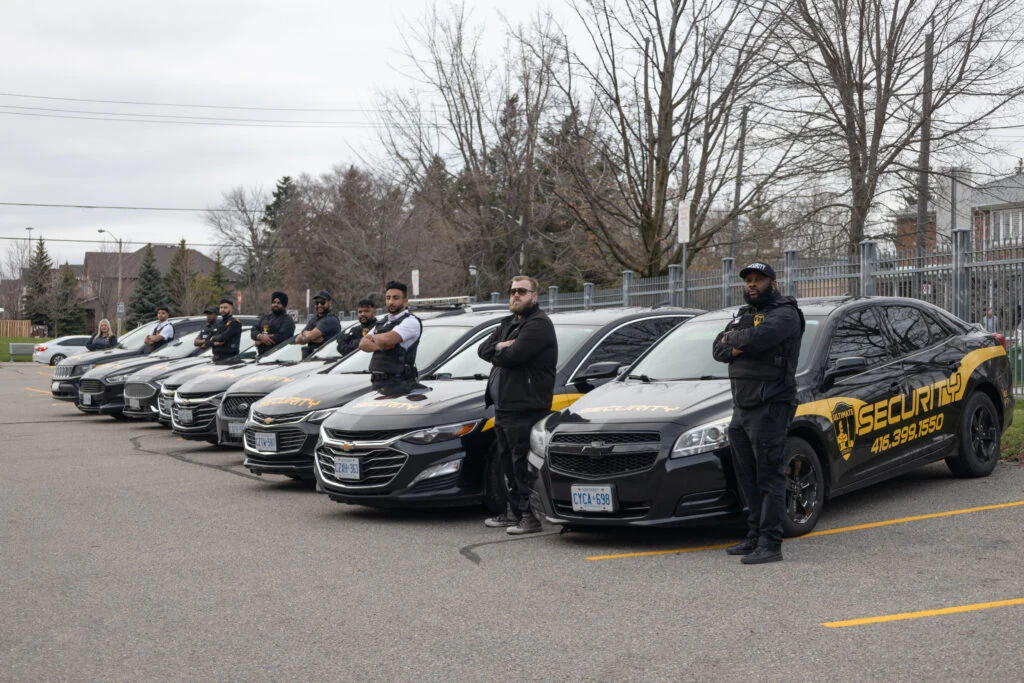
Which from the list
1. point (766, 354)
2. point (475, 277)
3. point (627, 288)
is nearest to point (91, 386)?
point (627, 288)

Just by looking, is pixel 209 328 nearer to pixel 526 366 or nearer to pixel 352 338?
pixel 352 338

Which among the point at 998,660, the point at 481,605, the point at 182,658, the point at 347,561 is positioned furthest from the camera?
the point at 347,561

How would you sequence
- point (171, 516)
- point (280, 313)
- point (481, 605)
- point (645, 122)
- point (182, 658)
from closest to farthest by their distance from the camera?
point (182, 658) < point (481, 605) < point (171, 516) < point (280, 313) < point (645, 122)

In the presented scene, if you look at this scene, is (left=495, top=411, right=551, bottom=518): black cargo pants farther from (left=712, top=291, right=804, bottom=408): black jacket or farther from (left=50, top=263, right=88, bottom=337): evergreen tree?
(left=50, top=263, right=88, bottom=337): evergreen tree

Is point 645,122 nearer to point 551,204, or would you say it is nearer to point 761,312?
point 551,204

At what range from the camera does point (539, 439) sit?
7.55 meters

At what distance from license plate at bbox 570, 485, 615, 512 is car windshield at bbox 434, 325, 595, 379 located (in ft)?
6.95

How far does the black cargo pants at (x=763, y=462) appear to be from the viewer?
6570 millimetres

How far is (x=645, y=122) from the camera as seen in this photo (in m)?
21.8

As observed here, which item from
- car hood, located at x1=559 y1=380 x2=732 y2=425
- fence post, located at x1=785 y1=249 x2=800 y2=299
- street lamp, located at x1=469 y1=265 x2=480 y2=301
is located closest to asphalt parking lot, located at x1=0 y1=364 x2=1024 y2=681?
car hood, located at x1=559 y1=380 x2=732 y2=425

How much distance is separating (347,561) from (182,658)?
210cm

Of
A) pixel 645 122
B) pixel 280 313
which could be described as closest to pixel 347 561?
pixel 280 313

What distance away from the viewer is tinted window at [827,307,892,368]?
792 centimetres

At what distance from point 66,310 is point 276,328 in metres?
68.4
